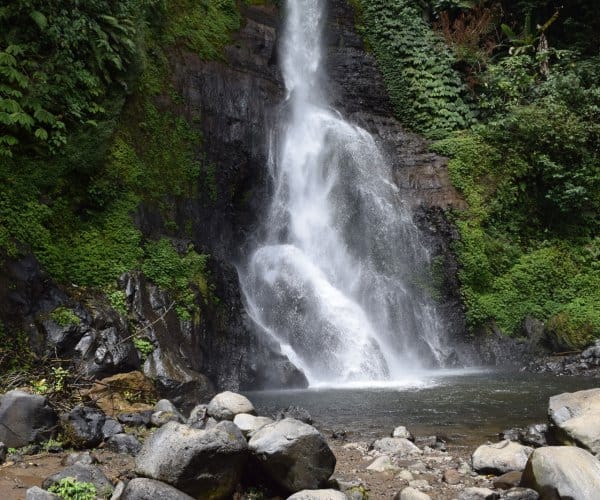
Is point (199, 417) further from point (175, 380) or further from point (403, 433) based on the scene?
point (403, 433)

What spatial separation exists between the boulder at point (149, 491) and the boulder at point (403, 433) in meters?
3.50

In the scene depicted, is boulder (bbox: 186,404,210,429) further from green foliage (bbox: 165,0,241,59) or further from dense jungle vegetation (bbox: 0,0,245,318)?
green foliage (bbox: 165,0,241,59)

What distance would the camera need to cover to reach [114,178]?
11766 millimetres

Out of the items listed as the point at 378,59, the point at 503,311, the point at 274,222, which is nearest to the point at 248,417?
the point at 274,222

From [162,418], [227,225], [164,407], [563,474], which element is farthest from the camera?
[227,225]

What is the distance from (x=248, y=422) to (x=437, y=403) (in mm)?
4476

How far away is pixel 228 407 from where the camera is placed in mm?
6965

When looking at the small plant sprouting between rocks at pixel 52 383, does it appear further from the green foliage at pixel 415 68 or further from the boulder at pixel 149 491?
the green foliage at pixel 415 68

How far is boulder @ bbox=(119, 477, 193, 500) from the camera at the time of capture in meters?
4.41

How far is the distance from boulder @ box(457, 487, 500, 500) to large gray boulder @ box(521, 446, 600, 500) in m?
0.34

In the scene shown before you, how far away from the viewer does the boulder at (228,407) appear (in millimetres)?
6898

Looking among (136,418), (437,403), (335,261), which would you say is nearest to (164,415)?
(136,418)

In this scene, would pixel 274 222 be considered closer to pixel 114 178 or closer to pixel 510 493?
pixel 114 178

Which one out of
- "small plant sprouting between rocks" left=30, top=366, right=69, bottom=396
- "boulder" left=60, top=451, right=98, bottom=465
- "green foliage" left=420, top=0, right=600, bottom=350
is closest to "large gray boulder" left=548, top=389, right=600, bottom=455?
"boulder" left=60, top=451, right=98, bottom=465
